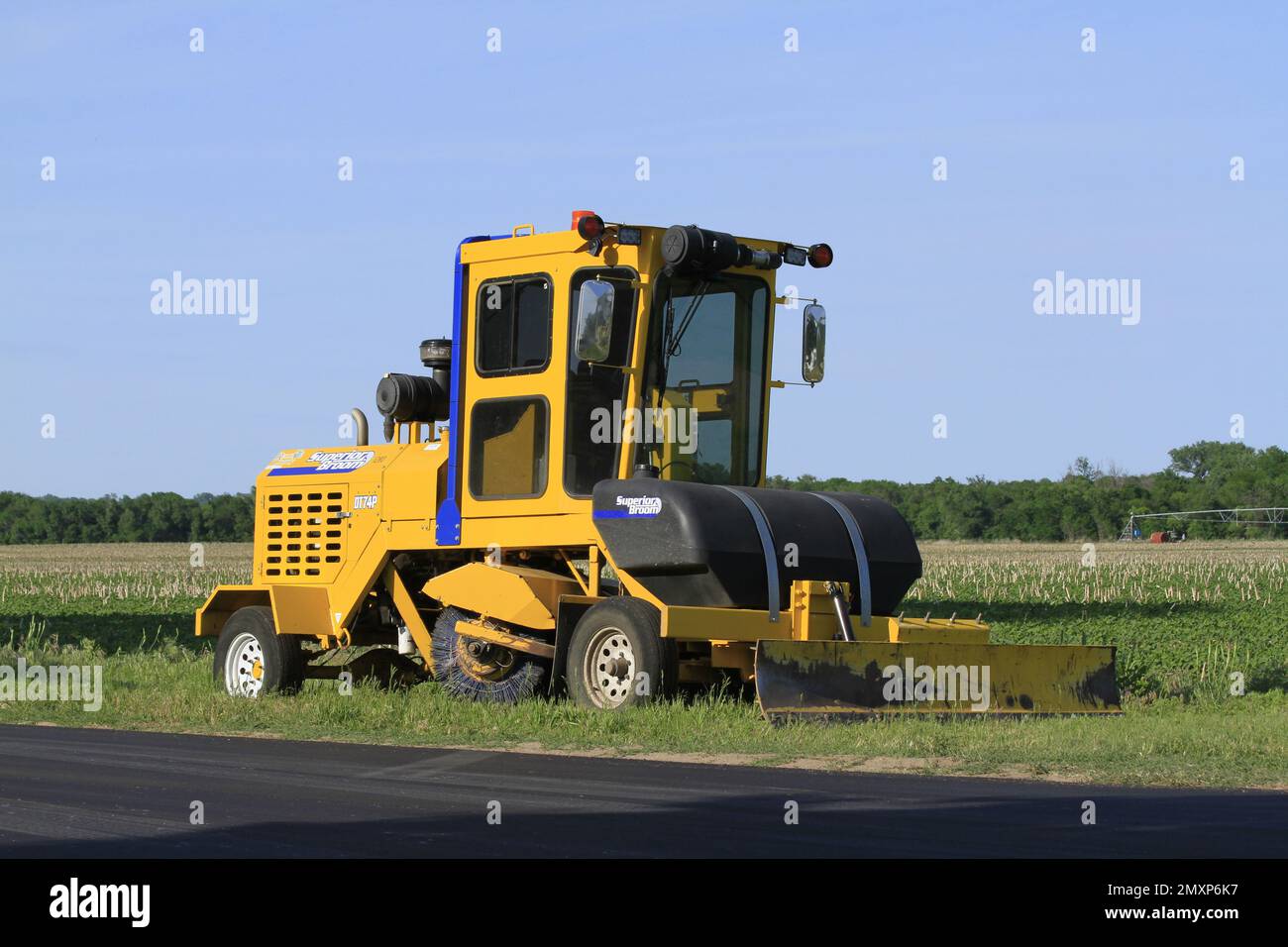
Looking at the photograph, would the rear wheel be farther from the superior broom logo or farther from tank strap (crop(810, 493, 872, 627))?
the superior broom logo

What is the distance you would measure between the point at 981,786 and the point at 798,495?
16.1 feet

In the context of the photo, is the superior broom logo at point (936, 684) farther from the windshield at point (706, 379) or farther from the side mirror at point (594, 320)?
the side mirror at point (594, 320)

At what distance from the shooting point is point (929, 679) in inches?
554

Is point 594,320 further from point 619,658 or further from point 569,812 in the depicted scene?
point 569,812

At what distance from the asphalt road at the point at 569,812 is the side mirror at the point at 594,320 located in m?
3.55

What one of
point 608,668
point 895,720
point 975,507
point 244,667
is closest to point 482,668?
point 608,668

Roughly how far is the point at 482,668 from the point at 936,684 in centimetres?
389

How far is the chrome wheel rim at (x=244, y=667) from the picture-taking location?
17.6 m

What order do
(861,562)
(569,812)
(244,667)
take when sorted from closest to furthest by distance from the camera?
(569,812) < (861,562) < (244,667)

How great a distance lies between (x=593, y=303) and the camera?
1485 centimetres

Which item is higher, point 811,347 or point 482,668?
point 811,347

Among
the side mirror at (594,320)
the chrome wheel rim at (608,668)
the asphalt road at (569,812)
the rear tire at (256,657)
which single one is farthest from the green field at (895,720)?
the side mirror at (594,320)

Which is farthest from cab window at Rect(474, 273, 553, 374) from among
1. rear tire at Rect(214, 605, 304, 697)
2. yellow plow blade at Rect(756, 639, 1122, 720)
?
rear tire at Rect(214, 605, 304, 697)
